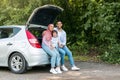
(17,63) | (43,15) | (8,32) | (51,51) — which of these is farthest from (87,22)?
(17,63)

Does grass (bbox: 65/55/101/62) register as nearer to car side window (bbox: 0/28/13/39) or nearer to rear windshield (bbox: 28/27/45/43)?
rear windshield (bbox: 28/27/45/43)

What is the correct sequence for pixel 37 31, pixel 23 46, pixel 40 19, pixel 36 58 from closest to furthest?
pixel 36 58 → pixel 23 46 → pixel 37 31 → pixel 40 19

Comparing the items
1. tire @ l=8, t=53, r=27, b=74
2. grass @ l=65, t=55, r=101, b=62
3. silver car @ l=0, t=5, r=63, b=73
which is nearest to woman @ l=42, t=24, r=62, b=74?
silver car @ l=0, t=5, r=63, b=73

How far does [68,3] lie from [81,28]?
139 centimetres

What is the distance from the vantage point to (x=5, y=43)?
10570mm

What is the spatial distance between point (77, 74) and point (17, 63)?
6.25ft

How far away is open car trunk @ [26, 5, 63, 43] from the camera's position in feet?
34.9

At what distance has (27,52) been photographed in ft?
33.2

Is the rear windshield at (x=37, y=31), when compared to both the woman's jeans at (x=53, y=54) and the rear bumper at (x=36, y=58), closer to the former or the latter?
the woman's jeans at (x=53, y=54)

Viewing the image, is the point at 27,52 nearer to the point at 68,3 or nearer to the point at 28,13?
the point at 28,13

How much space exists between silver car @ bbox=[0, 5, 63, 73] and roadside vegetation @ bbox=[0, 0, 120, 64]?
297 cm

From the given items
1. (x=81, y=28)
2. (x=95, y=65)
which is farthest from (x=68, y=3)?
(x=95, y=65)

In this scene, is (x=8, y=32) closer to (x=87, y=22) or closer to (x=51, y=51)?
(x=51, y=51)

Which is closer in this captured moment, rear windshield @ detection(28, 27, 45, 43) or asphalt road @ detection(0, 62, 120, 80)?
asphalt road @ detection(0, 62, 120, 80)
